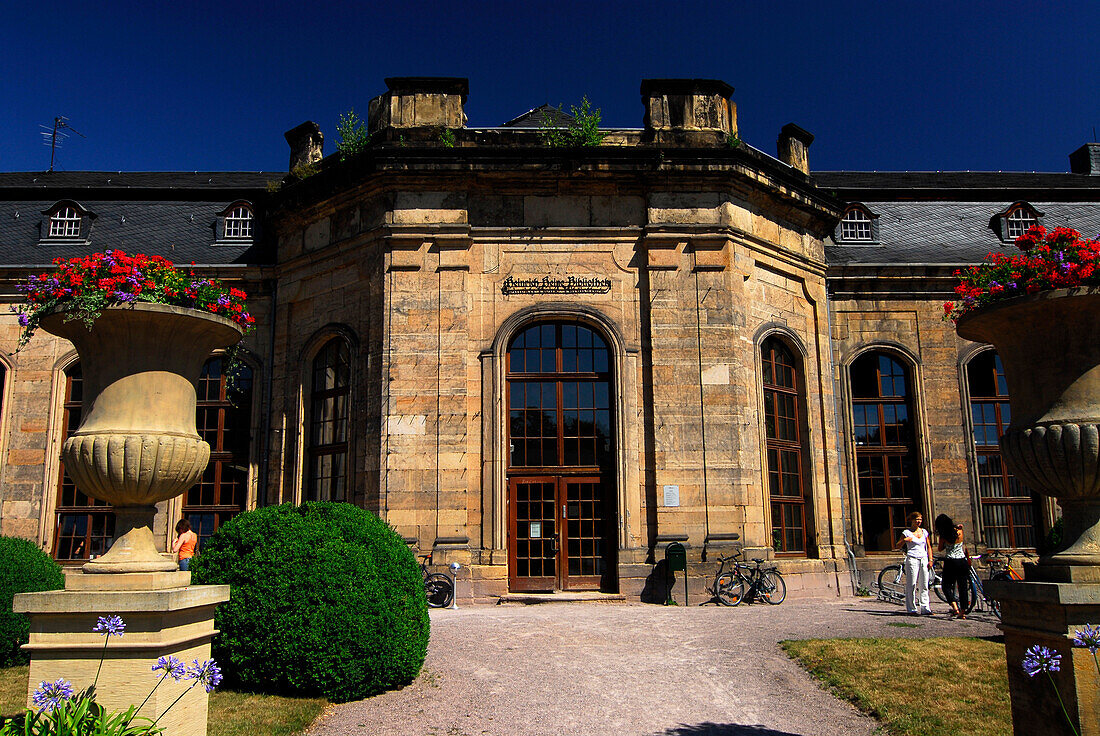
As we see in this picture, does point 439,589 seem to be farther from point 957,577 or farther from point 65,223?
point 65,223

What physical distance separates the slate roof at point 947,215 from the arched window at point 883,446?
2462 millimetres

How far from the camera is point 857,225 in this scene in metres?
19.2

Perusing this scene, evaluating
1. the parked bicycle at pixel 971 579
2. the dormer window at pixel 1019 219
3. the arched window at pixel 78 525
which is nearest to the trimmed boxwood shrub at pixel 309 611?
the parked bicycle at pixel 971 579

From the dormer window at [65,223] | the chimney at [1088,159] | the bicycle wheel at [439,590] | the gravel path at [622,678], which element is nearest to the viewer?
the gravel path at [622,678]

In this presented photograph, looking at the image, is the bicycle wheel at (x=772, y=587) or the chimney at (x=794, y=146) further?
the chimney at (x=794, y=146)

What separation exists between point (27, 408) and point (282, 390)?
19.0 feet

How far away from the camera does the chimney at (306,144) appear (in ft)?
55.2

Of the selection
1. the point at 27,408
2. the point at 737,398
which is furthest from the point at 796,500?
the point at 27,408

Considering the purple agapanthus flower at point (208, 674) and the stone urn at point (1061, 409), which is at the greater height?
the stone urn at point (1061, 409)

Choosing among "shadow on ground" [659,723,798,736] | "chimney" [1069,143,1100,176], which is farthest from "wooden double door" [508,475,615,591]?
"chimney" [1069,143,1100,176]

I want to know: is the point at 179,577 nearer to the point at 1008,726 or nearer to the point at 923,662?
the point at 1008,726

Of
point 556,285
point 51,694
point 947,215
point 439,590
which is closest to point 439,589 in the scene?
point 439,590

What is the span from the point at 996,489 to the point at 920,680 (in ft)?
37.2

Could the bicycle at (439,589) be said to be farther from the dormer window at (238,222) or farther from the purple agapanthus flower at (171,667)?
the dormer window at (238,222)
